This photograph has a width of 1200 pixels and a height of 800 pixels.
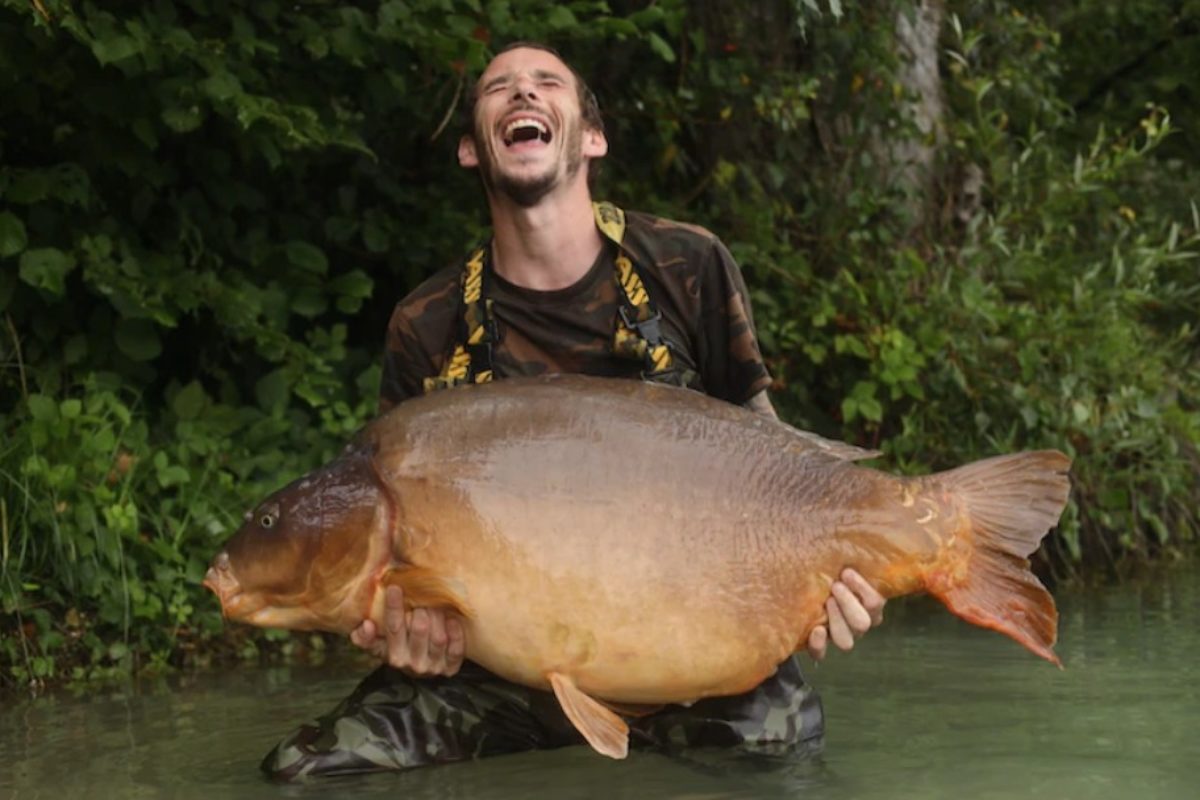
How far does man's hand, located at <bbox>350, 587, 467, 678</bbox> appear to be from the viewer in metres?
3.34

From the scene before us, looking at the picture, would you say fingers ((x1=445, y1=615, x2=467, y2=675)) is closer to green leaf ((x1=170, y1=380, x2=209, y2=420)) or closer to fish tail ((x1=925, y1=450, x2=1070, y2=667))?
fish tail ((x1=925, y1=450, x2=1070, y2=667))

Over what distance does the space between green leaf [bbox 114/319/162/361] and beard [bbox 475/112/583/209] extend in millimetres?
1961

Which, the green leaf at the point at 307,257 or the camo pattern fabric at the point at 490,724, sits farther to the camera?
the green leaf at the point at 307,257

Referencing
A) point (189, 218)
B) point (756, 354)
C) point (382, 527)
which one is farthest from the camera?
point (189, 218)

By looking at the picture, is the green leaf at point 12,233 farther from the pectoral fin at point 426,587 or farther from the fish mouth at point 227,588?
the pectoral fin at point 426,587

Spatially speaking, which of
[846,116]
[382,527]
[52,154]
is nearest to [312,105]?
[52,154]

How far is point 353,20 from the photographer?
5676 millimetres

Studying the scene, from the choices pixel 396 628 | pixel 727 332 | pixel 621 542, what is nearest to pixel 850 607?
pixel 621 542

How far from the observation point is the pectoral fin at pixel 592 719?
317cm

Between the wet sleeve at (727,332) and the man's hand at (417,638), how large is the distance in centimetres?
99

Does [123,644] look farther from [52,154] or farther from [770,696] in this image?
[770,696]

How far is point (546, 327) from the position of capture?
3.98m

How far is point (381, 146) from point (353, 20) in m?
1.20

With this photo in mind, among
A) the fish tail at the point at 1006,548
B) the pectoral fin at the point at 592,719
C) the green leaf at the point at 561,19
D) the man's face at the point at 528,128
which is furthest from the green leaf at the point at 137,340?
the fish tail at the point at 1006,548
